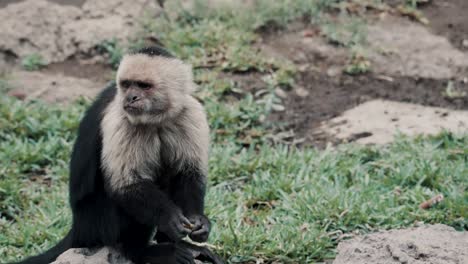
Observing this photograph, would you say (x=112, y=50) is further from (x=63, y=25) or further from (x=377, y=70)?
(x=377, y=70)

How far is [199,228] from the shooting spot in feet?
14.3

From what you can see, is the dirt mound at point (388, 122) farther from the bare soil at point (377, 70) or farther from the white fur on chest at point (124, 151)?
the white fur on chest at point (124, 151)

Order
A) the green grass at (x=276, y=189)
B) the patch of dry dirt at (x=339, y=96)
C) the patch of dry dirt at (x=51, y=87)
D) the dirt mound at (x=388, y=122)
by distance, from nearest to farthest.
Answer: the green grass at (x=276, y=189) < the dirt mound at (x=388, y=122) < the patch of dry dirt at (x=339, y=96) < the patch of dry dirt at (x=51, y=87)

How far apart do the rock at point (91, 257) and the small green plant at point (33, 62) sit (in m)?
4.25

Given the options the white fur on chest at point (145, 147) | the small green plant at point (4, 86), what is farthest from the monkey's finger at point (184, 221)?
the small green plant at point (4, 86)

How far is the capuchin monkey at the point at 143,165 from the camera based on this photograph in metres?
4.33

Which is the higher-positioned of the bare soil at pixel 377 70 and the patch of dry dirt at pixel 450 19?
the patch of dry dirt at pixel 450 19

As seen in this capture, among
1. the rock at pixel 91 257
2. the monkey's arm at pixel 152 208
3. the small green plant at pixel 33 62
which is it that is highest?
the monkey's arm at pixel 152 208

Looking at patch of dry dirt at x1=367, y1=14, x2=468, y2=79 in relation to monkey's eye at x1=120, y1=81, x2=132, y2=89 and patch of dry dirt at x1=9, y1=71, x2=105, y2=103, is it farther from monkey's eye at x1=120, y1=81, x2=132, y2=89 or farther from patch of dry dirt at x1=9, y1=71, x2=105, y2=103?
monkey's eye at x1=120, y1=81, x2=132, y2=89

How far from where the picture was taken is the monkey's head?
171 inches

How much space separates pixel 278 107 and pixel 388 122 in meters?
1.10

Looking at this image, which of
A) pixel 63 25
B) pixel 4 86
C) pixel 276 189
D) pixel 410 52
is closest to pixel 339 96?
pixel 410 52

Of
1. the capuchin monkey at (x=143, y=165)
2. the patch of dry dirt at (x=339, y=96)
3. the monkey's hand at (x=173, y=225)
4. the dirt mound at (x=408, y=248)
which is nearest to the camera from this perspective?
the monkey's hand at (x=173, y=225)

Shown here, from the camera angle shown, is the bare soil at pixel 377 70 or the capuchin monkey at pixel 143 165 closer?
Answer: the capuchin monkey at pixel 143 165
